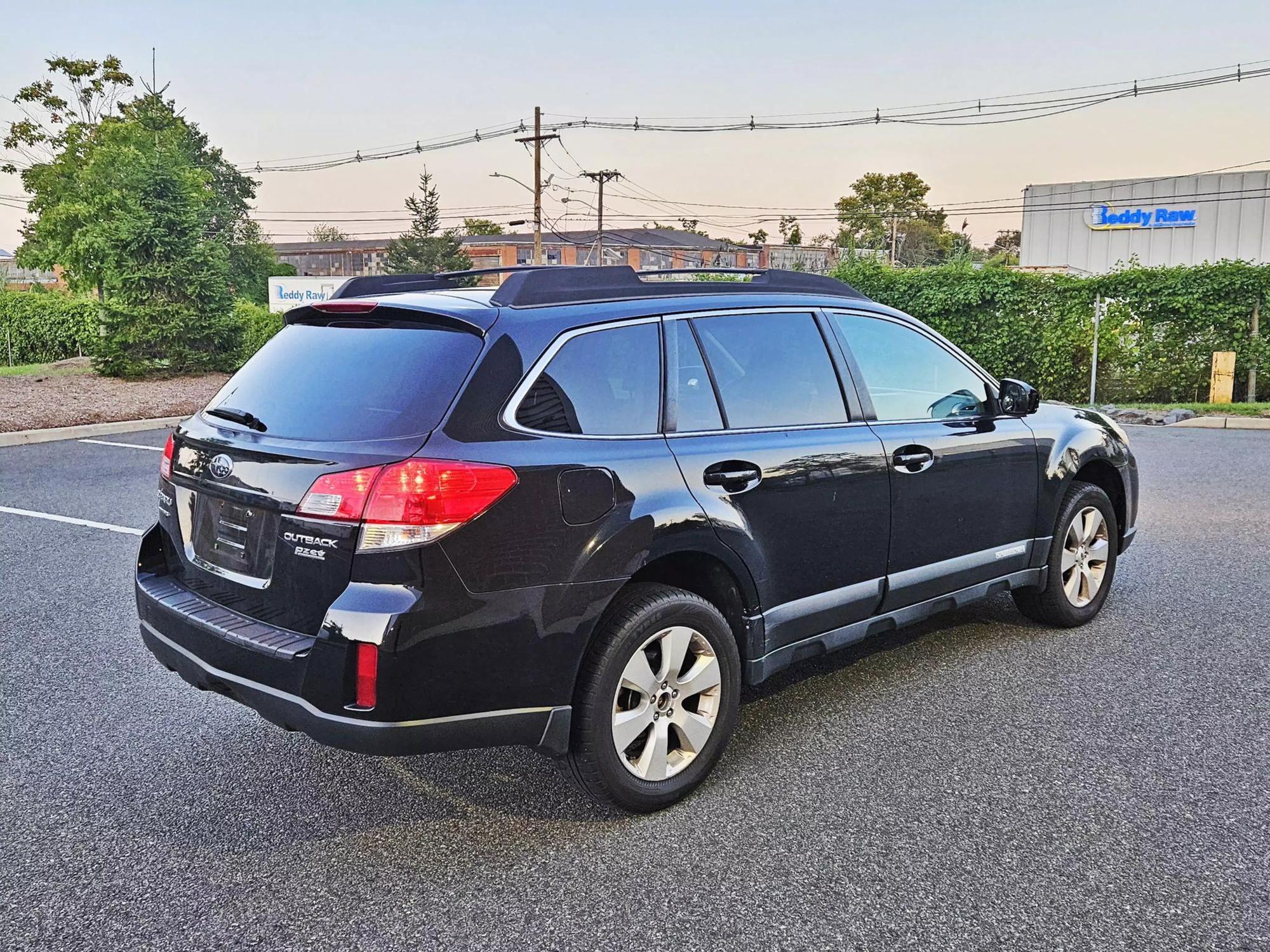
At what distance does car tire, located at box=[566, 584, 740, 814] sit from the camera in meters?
3.17

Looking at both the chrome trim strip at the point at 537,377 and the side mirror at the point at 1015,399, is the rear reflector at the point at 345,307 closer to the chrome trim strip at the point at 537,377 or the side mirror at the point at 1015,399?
the chrome trim strip at the point at 537,377

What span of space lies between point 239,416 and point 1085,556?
4.12 meters

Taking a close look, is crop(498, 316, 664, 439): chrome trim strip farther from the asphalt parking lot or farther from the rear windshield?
the asphalt parking lot

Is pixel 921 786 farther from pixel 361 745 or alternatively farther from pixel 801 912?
pixel 361 745

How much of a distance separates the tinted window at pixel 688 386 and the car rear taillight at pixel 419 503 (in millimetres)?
895

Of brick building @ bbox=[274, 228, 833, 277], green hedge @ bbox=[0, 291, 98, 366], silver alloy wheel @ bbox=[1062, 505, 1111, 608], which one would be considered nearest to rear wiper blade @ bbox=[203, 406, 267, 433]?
silver alloy wheel @ bbox=[1062, 505, 1111, 608]

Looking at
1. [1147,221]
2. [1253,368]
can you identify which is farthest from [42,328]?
[1147,221]

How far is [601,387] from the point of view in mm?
3363

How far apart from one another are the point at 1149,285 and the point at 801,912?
56.4 feet

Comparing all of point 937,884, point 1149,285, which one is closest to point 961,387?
point 937,884

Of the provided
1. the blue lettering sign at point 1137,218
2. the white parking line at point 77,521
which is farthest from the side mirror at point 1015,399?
the blue lettering sign at point 1137,218

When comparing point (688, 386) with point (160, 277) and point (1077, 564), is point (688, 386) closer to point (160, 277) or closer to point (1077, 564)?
point (1077, 564)

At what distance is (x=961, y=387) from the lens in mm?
4734

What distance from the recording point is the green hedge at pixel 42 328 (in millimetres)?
29344
